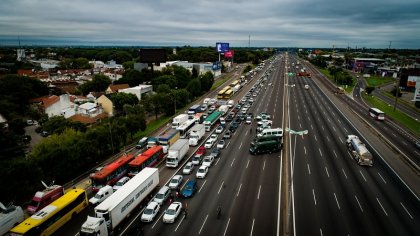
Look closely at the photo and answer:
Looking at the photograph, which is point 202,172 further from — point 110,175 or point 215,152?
point 110,175

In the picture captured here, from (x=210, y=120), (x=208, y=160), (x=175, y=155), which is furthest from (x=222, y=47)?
(x=175, y=155)

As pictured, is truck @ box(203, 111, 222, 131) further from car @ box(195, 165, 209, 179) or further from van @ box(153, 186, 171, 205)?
van @ box(153, 186, 171, 205)

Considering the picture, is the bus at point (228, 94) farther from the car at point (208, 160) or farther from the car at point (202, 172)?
the car at point (202, 172)

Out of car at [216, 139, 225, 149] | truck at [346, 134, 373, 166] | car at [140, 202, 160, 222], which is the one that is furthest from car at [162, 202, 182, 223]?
truck at [346, 134, 373, 166]

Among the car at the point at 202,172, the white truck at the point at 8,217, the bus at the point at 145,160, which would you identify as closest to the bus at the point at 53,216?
the white truck at the point at 8,217

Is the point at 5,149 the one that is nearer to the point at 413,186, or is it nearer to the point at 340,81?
the point at 413,186
